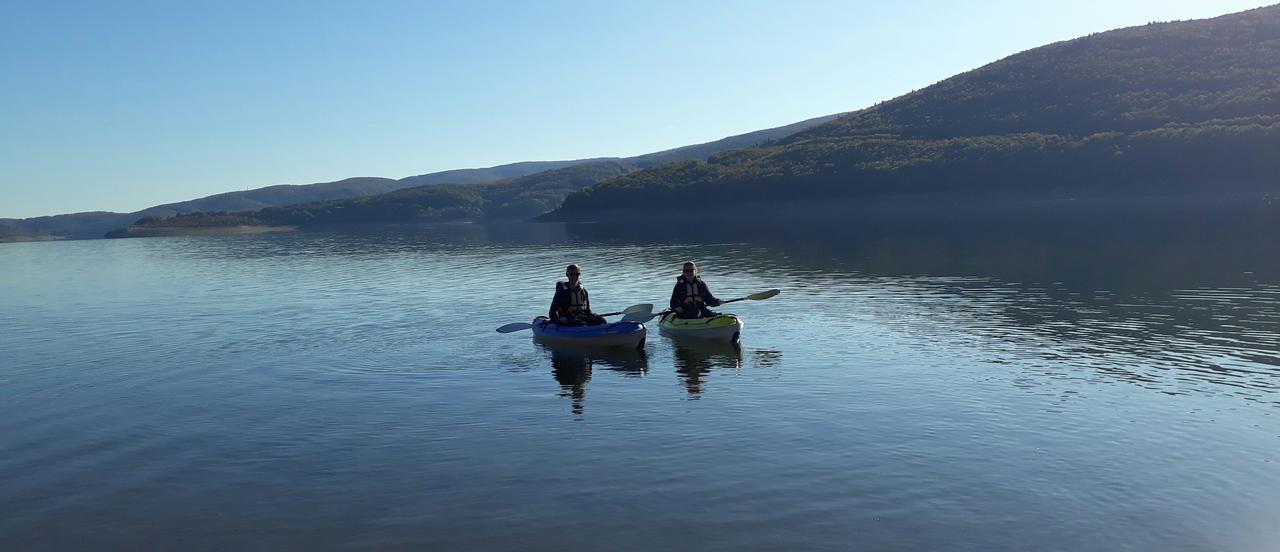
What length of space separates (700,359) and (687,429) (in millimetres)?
7432

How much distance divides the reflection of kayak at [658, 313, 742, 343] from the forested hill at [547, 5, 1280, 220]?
108 m

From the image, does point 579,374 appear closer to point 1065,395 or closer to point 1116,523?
point 1065,395

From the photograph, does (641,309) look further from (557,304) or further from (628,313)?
(557,304)

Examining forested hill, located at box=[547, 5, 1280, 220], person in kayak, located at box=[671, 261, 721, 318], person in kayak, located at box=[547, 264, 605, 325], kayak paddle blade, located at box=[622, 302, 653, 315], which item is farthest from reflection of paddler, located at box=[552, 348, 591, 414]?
forested hill, located at box=[547, 5, 1280, 220]

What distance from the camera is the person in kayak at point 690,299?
25.7 metres

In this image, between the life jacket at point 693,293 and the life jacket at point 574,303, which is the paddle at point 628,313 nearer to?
the life jacket at point 693,293

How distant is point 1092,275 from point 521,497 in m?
31.7

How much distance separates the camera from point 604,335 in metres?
23.8

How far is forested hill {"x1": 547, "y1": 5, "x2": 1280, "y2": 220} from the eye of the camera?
386ft

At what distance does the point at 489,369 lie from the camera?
21.7 meters

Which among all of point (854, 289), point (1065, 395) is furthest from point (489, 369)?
point (854, 289)

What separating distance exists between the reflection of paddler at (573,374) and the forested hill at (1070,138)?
112 m

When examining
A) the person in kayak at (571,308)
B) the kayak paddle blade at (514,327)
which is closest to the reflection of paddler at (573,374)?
the person in kayak at (571,308)

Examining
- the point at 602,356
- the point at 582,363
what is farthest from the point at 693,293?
the point at 582,363
